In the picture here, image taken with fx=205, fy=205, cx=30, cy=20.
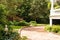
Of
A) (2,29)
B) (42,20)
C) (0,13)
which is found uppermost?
(0,13)

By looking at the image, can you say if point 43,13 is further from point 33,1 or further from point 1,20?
point 1,20

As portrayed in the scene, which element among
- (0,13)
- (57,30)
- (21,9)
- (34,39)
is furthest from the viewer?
(21,9)

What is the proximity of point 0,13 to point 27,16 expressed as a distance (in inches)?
1292

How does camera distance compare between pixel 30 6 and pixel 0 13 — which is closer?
pixel 0 13

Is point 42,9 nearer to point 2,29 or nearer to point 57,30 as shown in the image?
point 57,30

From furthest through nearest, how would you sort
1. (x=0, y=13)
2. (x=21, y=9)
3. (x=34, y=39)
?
(x=21, y=9) → (x=34, y=39) → (x=0, y=13)

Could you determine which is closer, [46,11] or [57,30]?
[57,30]

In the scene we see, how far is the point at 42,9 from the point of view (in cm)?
4169

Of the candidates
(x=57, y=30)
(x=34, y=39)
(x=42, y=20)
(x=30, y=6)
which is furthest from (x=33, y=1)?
(x=34, y=39)

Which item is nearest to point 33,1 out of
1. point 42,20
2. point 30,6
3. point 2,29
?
point 30,6

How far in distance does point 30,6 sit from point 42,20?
3.83 m

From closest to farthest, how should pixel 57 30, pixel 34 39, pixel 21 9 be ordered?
pixel 34 39, pixel 57 30, pixel 21 9

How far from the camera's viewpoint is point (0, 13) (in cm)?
877

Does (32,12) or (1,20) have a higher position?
(1,20)
